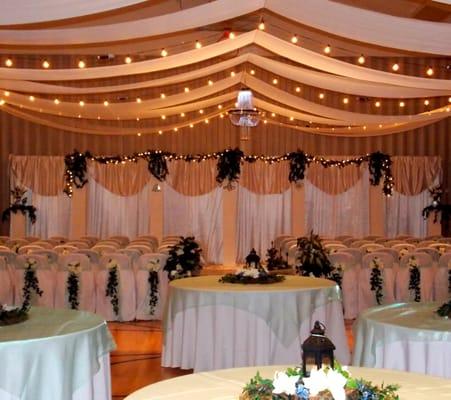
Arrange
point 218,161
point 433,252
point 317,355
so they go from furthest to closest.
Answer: point 218,161, point 433,252, point 317,355

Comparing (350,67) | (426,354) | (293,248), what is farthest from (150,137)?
(426,354)

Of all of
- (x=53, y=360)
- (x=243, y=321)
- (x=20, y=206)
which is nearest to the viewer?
(x=53, y=360)

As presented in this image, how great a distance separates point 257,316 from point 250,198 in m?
11.2

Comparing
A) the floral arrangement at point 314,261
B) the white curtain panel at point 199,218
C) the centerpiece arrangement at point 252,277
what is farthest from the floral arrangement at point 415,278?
the white curtain panel at point 199,218

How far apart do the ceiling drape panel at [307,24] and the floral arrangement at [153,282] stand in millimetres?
3566

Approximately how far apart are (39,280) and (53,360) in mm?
5834

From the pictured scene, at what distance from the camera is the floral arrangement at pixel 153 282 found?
1038cm

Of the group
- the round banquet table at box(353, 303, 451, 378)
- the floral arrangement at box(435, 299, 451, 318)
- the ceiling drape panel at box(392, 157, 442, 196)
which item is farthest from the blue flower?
the ceiling drape panel at box(392, 157, 442, 196)

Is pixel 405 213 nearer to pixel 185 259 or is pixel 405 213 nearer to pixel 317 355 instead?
pixel 185 259

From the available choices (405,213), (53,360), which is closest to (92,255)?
(53,360)

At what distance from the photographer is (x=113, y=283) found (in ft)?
33.9

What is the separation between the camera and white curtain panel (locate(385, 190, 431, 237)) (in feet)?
60.3

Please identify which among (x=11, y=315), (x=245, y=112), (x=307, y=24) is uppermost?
(x=307, y=24)

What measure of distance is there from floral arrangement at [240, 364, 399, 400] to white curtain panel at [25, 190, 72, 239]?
1553 cm
